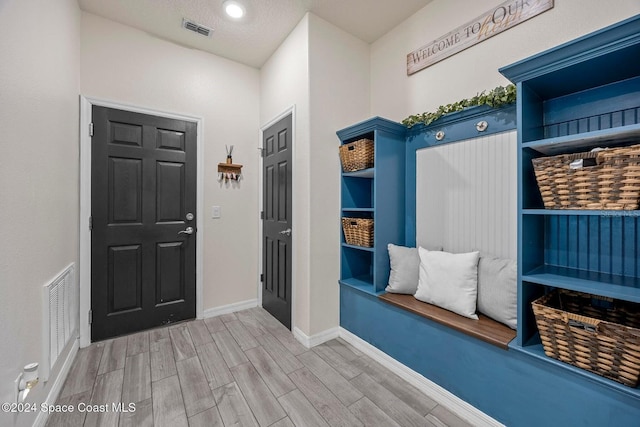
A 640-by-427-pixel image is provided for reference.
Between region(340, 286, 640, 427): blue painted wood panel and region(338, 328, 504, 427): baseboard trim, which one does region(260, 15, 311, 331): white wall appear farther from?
region(340, 286, 640, 427): blue painted wood panel

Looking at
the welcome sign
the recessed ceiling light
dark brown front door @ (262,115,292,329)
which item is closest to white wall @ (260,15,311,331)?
dark brown front door @ (262,115,292,329)

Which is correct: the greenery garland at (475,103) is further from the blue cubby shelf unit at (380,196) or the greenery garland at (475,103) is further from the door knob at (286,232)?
the door knob at (286,232)

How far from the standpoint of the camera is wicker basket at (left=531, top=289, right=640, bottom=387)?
1042 millimetres

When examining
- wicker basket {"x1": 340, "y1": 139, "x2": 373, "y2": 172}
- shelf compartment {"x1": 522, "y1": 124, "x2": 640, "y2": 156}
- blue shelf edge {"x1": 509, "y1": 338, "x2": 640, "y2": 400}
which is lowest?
blue shelf edge {"x1": 509, "y1": 338, "x2": 640, "y2": 400}

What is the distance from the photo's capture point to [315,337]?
229 centimetres

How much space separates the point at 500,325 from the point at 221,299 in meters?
2.56

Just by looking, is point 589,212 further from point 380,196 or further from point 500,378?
point 380,196

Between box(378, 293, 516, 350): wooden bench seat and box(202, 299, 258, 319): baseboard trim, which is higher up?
box(378, 293, 516, 350): wooden bench seat

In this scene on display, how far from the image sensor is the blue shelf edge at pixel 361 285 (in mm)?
2118

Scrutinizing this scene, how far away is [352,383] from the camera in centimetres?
180

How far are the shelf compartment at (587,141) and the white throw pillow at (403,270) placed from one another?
41.2 inches

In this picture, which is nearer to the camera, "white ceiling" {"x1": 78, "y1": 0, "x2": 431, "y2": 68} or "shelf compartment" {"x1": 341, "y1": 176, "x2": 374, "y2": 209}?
"white ceiling" {"x1": 78, "y1": 0, "x2": 431, "y2": 68}

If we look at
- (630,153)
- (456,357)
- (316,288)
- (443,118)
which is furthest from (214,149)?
(630,153)

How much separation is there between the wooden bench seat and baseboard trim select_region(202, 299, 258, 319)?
1797mm
